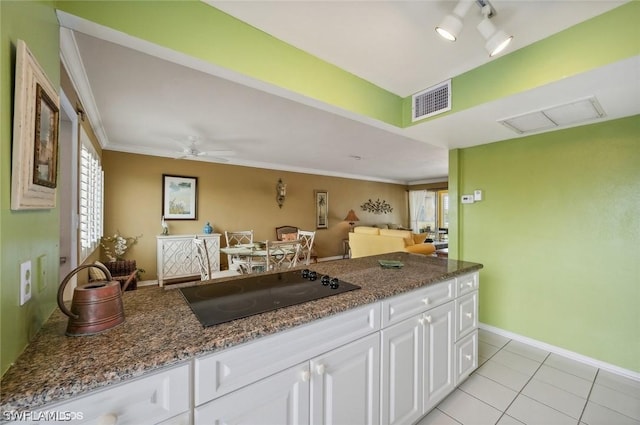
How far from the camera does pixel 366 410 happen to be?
49.7 inches

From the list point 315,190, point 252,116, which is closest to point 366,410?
point 252,116

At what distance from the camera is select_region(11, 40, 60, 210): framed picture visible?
28.0 inches

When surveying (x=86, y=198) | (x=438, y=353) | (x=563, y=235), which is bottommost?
(x=438, y=353)

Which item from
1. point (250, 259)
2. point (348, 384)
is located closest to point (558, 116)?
point (348, 384)

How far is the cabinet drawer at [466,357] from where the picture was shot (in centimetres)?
185

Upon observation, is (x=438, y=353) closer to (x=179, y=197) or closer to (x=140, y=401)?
(x=140, y=401)

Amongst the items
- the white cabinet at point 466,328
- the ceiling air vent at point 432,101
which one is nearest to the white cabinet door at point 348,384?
the white cabinet at point 466,328

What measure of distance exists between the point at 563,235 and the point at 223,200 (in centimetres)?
502

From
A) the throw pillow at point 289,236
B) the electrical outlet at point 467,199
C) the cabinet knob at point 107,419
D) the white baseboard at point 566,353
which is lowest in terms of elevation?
the white baseboard at point 566,353

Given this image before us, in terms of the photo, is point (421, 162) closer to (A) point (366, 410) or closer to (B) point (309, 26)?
(B) point (309, 26)

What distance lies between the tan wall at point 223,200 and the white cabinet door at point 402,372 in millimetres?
4362

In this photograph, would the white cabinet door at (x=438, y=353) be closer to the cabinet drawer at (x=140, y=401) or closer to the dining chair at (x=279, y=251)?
the cabinet drawer at (x=140, y=401)

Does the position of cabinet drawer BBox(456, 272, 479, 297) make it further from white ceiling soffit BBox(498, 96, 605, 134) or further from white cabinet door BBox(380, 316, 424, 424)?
white ceiling soffit BBox(498, 96, 605, 134)

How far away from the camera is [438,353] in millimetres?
1669
